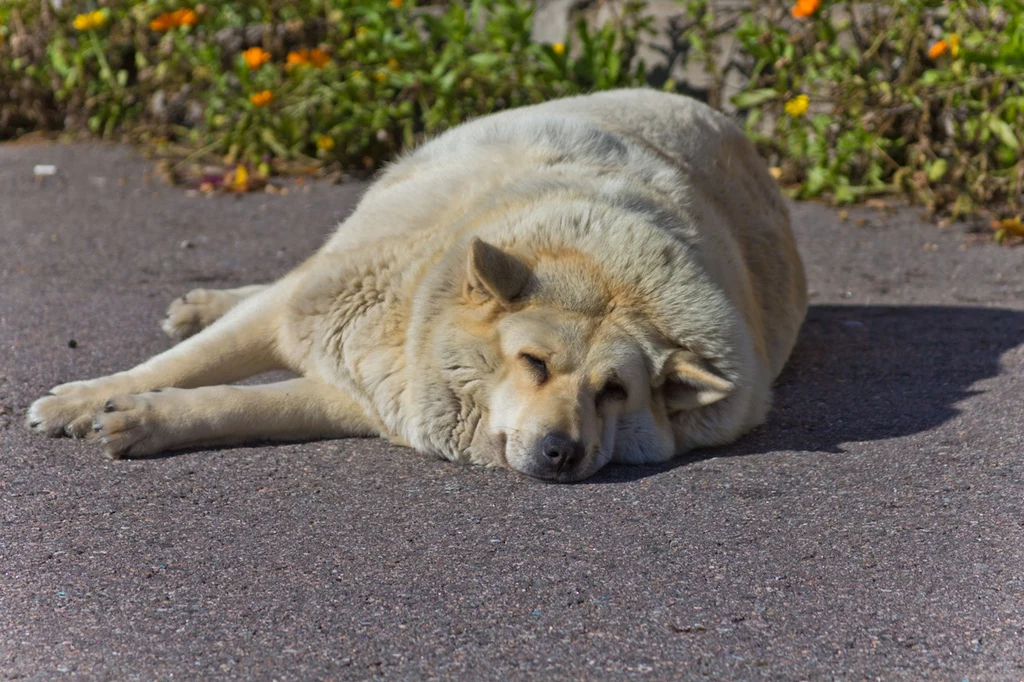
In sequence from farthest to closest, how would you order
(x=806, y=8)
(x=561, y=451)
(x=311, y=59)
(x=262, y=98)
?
(x=311, y=59) < (x=262, y=98) < (x=806, y=8) < (x=561, y=451)

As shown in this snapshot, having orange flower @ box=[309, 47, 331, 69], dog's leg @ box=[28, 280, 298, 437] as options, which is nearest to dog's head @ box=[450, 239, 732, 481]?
dog's leg @ box=[28, 280, 298, 437]

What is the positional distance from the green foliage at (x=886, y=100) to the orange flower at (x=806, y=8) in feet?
0.52

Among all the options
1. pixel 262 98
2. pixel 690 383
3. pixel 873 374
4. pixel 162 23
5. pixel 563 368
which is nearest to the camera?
pixel 563 368

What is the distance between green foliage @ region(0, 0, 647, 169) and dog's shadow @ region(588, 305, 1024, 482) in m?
3.17

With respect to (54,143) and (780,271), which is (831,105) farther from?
(54,143)

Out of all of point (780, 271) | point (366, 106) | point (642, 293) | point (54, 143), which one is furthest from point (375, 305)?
point (54, 143)

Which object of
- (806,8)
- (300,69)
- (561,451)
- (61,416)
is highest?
(806,8)

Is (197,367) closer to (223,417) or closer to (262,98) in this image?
(223,417)

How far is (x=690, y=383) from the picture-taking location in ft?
12.8

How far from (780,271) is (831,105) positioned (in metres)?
3.60

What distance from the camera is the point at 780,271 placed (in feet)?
16.4

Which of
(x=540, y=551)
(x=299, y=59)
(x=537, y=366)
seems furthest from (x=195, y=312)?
(x=299, y=59)

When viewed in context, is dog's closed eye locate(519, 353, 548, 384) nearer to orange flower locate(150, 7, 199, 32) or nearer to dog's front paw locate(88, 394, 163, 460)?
dog's front paw locate(88, 394, 163, 460)

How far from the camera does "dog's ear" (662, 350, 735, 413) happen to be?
386 cm
